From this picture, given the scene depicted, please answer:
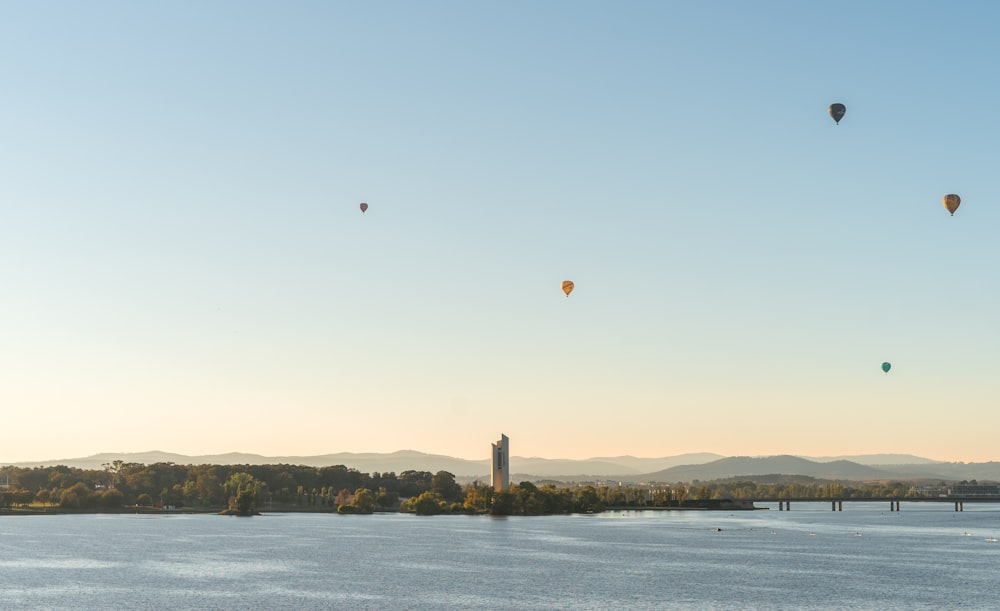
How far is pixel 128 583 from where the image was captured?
492 ft

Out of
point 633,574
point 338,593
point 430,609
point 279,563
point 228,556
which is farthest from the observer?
point 228,556

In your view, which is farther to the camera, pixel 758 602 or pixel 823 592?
pixel 823 592

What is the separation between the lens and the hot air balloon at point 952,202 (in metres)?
147

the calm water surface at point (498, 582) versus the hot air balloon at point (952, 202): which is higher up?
the hot air balloon at point (952, 202)

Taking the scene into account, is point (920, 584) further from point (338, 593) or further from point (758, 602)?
point (338, 593)

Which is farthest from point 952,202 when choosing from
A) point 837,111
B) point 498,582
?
point 498,582

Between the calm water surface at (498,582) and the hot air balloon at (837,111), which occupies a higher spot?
the hot air balloon at (837,111)

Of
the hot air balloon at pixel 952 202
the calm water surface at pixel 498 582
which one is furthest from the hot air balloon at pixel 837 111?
the calm water surface at pixel 498 582

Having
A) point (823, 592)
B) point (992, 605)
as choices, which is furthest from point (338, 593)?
point (992, 605)

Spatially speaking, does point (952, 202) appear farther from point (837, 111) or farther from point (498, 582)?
point (498, 582)

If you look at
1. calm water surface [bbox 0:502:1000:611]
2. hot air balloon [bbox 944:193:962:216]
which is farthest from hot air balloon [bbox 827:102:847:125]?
calm water surface [bbox 0:502:1000:611]

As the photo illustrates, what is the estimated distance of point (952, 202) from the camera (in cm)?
14750

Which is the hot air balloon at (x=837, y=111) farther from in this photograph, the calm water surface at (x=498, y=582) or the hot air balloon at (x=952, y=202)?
the calm water surface at (x=498, y=582)

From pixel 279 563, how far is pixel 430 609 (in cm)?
6903
